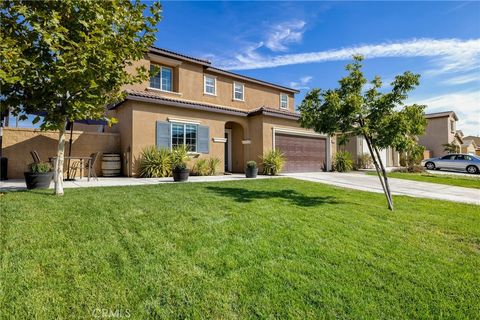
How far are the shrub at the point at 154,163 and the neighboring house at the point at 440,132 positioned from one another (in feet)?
115

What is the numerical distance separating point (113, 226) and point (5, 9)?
5407mm

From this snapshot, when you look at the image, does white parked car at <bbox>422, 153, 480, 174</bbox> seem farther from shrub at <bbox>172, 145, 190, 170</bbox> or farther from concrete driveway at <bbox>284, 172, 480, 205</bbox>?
shrub at <bbox>172, 145, 190, 170</bbox>

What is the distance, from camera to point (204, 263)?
314 centimetres

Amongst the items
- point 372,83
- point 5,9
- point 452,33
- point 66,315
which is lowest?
point 66,315

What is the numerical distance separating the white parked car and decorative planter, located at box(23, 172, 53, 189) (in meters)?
29.0

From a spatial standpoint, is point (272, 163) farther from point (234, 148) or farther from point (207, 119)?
point (207, 119)

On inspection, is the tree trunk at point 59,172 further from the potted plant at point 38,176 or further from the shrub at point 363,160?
the shrub at point 363,160

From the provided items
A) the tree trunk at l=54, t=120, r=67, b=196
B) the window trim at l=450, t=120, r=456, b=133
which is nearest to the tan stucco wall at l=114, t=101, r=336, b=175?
the tree trunk at l=54, t=120, r=67, b=196

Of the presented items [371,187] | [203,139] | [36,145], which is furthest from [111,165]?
[371,187]

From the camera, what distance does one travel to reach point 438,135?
32531 millimetres

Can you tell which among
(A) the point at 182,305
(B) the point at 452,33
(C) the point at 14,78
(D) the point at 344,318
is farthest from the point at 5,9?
(B) the point at 452,33

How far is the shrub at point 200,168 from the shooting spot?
13258 millimetres

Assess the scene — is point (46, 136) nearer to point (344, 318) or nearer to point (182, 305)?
point (182, 305)

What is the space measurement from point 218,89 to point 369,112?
12.2 meters
